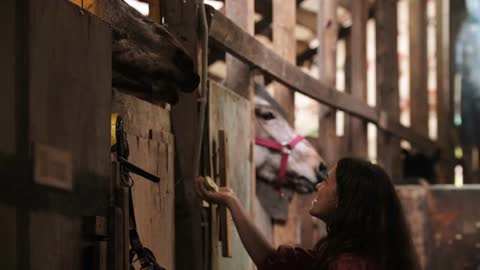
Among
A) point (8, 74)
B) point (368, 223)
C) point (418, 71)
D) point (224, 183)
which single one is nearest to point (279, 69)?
point (224, 183)

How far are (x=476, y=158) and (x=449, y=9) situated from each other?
251 cm

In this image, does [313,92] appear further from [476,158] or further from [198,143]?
[476,158]

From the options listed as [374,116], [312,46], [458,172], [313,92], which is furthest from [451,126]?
[313,92]

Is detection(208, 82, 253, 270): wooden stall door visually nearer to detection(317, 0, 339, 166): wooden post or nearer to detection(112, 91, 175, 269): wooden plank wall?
detection(112, 91, 175, 269): wooden plank wall

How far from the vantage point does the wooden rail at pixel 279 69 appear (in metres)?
4.54

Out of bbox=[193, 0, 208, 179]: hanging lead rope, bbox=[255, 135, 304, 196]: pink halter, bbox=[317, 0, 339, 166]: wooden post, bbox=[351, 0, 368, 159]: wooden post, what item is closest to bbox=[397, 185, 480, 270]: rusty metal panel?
bbox=[351, 0, 368, 159]: wooden post

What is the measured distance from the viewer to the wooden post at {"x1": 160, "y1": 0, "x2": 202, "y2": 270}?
4.06m

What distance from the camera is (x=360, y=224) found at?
342cm

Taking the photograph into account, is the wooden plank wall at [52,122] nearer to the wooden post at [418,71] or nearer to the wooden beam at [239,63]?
the wooden beam at [239,63]

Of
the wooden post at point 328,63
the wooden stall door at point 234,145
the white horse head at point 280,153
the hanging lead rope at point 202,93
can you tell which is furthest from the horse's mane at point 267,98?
the hanging lead rope at point 202,93

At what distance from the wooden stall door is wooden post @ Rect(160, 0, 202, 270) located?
0.45 ft

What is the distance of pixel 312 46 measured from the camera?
12.2m

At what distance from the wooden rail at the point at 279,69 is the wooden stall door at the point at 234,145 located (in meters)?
0.24

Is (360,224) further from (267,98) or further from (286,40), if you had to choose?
(286,40)
